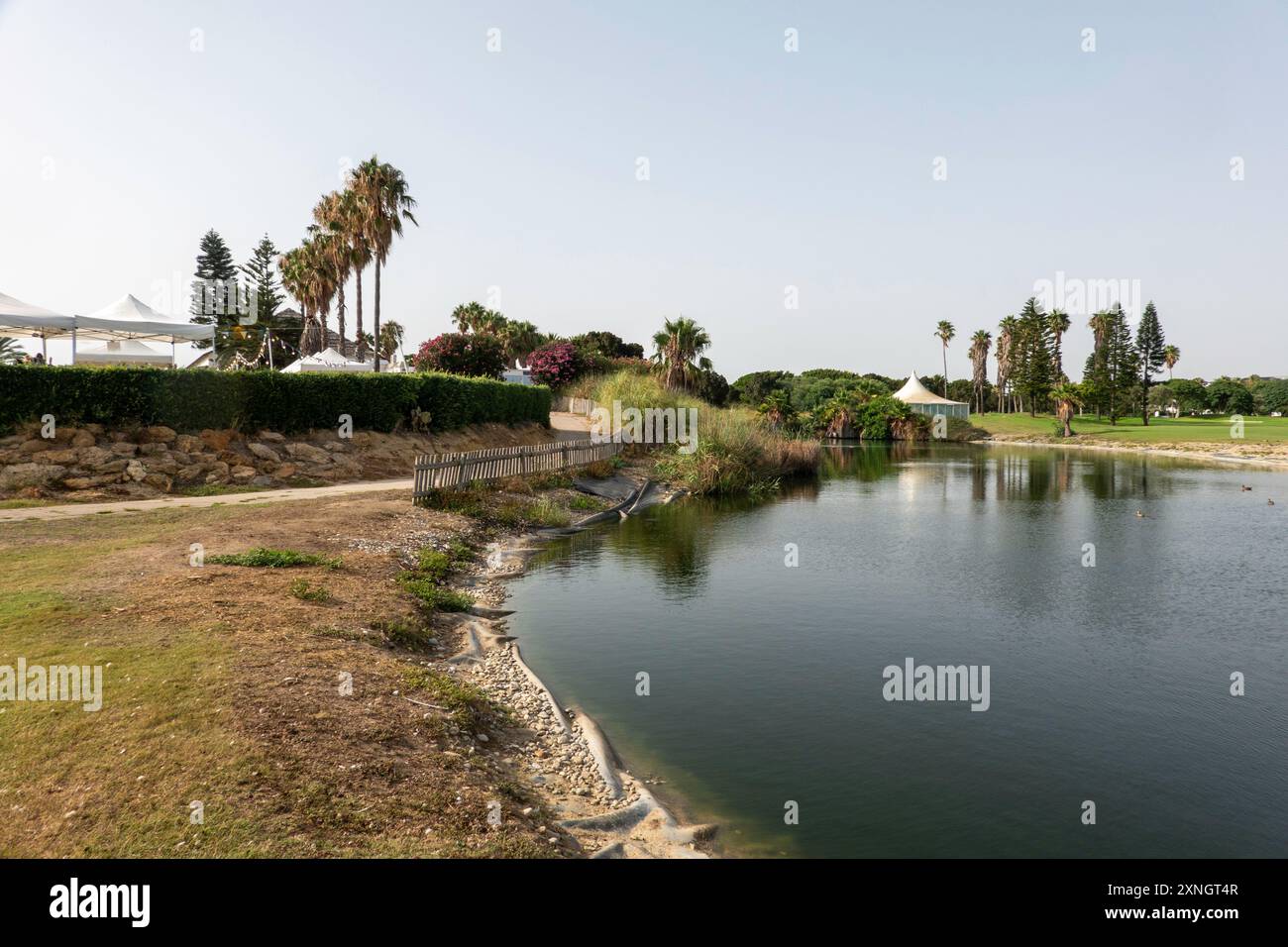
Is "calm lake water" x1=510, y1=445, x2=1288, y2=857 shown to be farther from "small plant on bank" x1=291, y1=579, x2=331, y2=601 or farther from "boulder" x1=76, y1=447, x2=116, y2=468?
"boulder" x1=76, y1=447, x2=116, y2=468

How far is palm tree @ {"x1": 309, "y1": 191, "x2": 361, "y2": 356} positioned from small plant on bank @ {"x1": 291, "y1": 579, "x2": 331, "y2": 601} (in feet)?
121

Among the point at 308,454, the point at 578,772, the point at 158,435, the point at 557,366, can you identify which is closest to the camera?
the point at 578,772

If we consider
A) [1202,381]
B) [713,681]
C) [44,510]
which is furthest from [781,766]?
[1202,381]

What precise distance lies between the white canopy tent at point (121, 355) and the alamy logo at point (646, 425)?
21.2 metres

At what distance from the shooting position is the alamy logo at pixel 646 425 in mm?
40188

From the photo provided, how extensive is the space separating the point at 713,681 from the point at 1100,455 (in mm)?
64991

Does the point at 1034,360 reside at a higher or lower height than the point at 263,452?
higher

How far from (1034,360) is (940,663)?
8861cm

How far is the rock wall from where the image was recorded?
20.2 m

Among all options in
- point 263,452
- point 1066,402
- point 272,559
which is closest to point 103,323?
point 263,452

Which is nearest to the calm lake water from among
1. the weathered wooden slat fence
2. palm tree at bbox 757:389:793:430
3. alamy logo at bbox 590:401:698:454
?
the weathered wooden slat fence

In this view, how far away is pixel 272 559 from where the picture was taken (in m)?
14.1

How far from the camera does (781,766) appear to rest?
8984 mm
